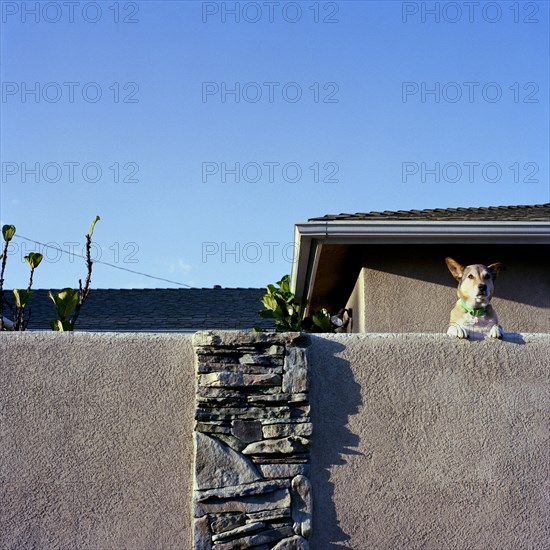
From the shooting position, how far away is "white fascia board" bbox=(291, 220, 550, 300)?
31.3 ft

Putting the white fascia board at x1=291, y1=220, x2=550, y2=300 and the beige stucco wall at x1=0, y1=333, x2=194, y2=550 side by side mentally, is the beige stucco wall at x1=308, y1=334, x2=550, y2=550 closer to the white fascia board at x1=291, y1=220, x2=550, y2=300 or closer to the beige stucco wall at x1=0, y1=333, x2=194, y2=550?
the beige stucco wall at x1=0, y1=333, x2=194, y2=550

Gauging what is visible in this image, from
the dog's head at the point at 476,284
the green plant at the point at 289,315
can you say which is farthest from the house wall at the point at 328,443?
the green plant at the point at 289,315

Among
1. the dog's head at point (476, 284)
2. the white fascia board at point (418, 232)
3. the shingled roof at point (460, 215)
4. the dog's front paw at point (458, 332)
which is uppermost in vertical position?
the shingled roof at point (460, 215)

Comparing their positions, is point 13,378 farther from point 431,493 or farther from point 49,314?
point 49,314

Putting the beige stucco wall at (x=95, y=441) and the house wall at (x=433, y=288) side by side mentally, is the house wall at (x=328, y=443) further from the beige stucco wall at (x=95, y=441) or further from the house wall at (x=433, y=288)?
the house wall at (x=433, y=288)

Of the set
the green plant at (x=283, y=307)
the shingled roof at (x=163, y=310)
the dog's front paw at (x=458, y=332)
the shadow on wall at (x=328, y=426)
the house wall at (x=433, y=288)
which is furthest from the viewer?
the shingled roof at (x=163, y=310)

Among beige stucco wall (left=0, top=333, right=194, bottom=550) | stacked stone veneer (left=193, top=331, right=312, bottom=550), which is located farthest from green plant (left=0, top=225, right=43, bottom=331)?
stacked stone veneer (left=193, top=331, right=312, bottom=550)

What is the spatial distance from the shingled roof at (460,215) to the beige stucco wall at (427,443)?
2.73 meters

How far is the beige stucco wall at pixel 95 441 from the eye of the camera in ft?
22.7

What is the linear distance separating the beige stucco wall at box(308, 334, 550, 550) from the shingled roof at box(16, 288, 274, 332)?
7.20 m

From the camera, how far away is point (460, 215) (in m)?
10.8

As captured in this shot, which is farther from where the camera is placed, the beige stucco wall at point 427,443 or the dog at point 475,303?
the dog at point 475,303

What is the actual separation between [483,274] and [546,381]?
1.21m

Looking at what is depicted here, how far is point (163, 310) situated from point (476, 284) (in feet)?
27.9
